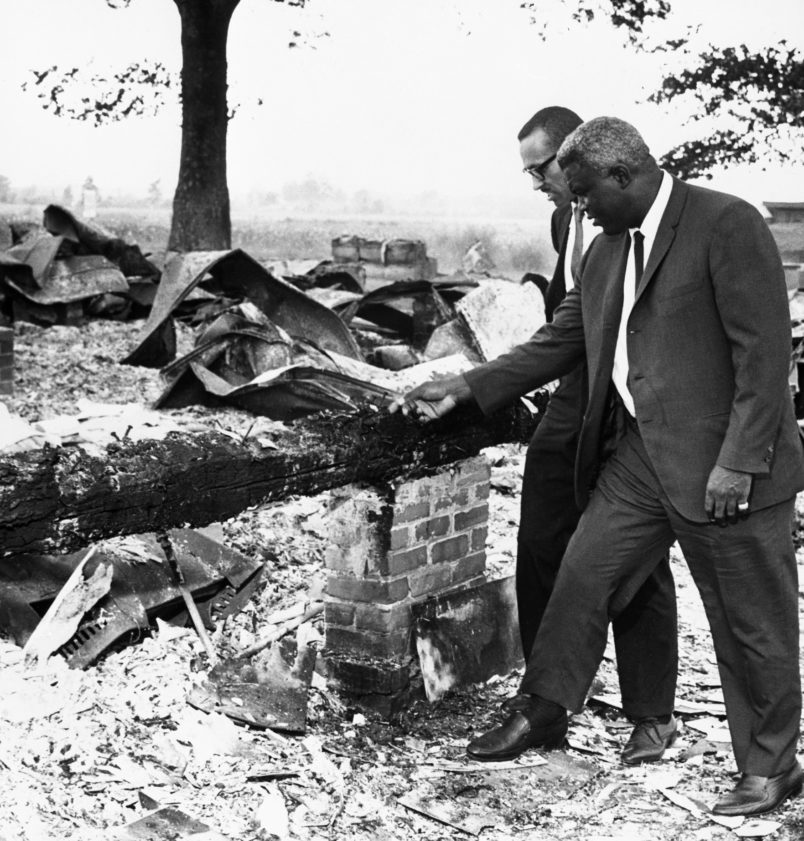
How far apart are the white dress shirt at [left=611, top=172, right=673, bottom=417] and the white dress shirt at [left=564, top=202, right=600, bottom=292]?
53cm

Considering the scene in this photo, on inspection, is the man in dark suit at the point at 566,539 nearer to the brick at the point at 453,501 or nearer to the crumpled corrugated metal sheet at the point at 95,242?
the brick at the point at 453,501

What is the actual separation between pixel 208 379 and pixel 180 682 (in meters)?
4.51

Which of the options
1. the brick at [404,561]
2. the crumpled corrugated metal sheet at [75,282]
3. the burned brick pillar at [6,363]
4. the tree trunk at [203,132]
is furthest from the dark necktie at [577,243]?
the tree trunk at [203,132]

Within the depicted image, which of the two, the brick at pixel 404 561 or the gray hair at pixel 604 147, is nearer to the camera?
the gray hair at pixel 604 147

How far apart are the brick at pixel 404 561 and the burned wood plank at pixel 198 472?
28 cm

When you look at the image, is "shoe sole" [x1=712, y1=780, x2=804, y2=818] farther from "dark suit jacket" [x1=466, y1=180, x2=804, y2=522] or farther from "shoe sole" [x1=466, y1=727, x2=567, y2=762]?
"dark suit jacket" [x1=466, y1=180, x2=804, y2=522]

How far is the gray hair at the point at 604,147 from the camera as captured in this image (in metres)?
3.30

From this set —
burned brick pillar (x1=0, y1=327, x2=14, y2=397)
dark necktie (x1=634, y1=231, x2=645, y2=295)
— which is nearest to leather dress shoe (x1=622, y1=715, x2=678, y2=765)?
dark necktie (x1=634, y1=231, x2=645, y2=295)

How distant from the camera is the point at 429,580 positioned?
4266 mm

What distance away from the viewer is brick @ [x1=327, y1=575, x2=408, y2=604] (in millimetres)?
4055

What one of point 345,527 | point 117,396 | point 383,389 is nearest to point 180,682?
point 345,527

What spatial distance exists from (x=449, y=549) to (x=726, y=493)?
4.38 ft

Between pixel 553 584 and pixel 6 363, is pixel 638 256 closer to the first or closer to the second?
pixel 553 584

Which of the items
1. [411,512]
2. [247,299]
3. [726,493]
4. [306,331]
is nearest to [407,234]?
[247,299]
